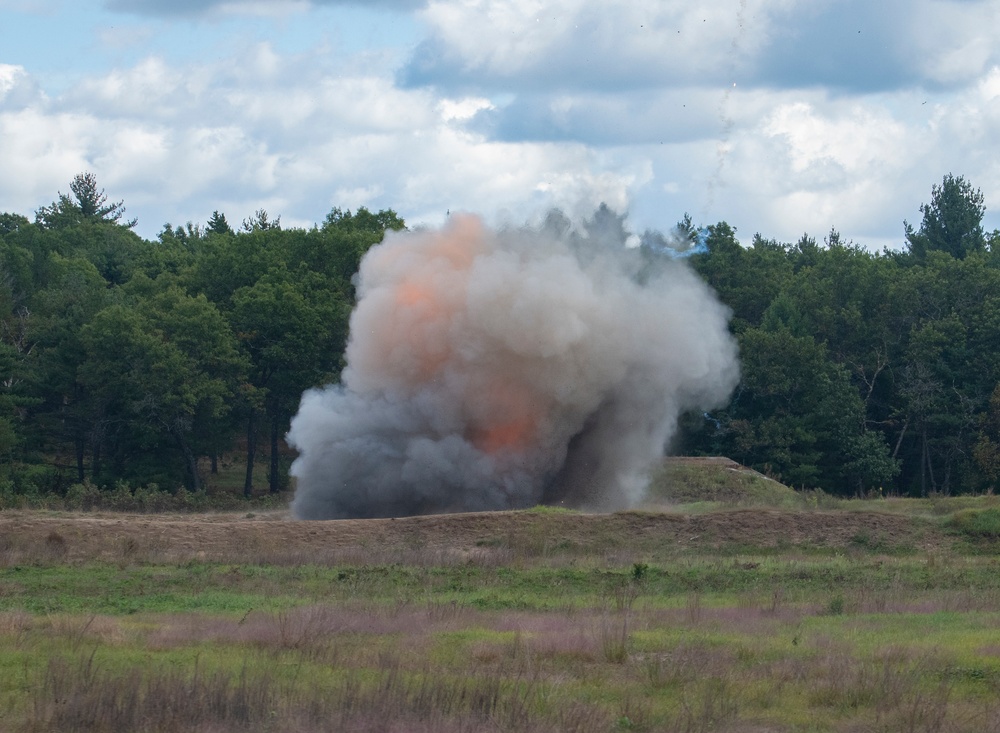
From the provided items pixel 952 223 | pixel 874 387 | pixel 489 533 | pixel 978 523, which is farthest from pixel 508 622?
pixel 952 223

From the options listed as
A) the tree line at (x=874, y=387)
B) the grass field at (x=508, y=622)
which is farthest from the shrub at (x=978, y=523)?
the tree line at (x=874, y=387)

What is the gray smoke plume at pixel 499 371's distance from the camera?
37844mm

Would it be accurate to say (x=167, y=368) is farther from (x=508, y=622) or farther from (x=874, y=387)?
(x=508, y=622)

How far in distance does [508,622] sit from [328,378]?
4022 centimetres

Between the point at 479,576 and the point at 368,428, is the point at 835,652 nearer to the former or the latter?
the point at 479,576

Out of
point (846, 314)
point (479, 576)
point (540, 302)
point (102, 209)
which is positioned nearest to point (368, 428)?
point (540, 302)

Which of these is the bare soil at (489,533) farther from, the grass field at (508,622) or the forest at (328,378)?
the forest at (328,378)

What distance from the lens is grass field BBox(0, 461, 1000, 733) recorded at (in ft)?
45.2

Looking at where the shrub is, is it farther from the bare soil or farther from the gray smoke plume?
the gray smoke plume

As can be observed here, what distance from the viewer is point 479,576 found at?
88.5ft

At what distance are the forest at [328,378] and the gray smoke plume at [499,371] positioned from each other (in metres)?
16.4

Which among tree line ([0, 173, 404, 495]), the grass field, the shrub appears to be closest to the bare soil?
the grass field

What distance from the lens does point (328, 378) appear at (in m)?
59.4

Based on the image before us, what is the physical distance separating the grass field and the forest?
23094mm
